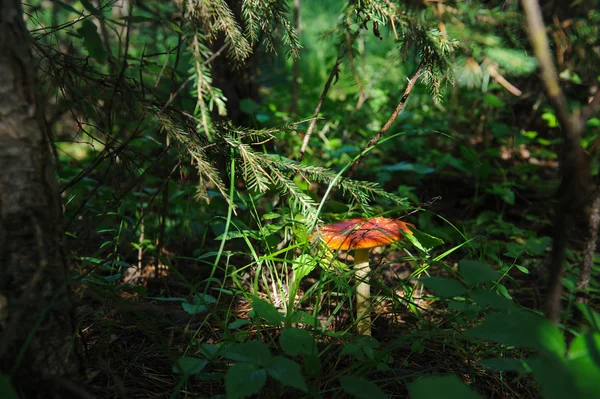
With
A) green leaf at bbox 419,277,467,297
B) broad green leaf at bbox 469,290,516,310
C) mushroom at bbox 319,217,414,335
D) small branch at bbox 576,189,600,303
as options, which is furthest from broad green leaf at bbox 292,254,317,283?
small branch at bbox 576,189,600,303

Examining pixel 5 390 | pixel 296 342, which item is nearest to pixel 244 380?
pixel 296 342

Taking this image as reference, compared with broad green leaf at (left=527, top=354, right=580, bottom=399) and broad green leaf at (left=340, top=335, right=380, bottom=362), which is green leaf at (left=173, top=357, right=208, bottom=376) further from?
broad green leaf at (left=527, top=354, right=580, bottom=399)

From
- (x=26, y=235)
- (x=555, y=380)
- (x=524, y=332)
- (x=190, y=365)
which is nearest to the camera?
(x=555, y=380)

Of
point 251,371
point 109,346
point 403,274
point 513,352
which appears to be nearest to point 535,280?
point 403,274

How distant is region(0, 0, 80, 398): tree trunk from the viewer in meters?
1.01

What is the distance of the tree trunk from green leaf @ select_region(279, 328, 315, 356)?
510mm

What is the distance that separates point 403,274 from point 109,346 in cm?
138

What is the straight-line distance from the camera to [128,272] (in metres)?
2.11

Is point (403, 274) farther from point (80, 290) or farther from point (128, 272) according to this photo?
point (80, 290)

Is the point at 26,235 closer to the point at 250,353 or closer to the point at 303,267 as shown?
the point at 250,353

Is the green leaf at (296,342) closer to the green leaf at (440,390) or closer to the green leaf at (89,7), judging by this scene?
the green leaf at (440,390)

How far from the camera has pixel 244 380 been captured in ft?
3.38

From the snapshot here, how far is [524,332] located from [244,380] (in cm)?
62

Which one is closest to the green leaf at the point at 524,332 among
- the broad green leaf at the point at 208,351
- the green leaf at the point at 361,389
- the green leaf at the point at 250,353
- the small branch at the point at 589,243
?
the green leaf at the point at 361,389
